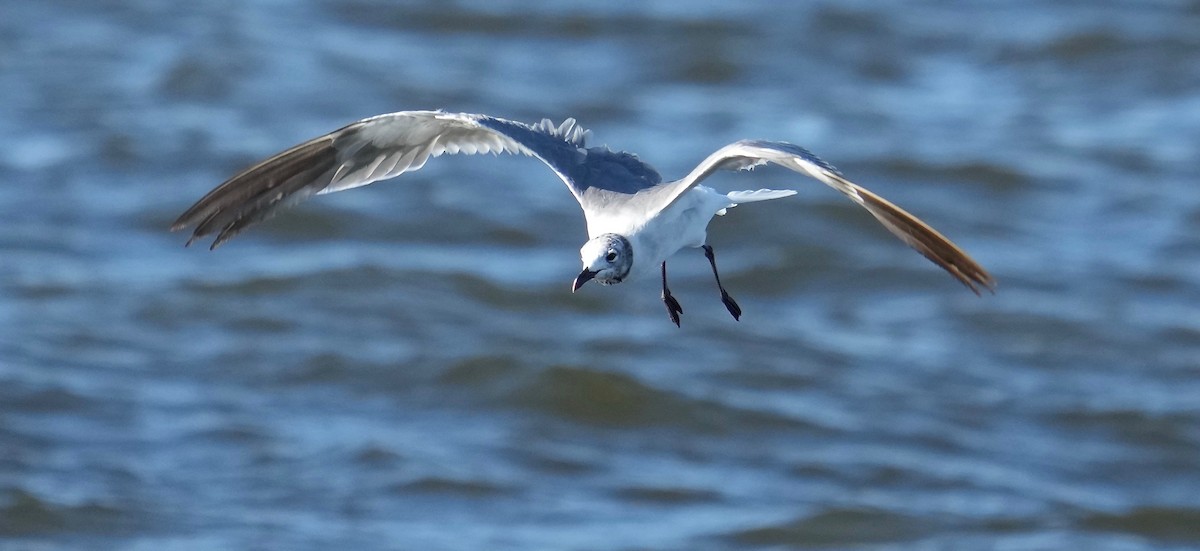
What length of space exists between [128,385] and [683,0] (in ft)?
29.9

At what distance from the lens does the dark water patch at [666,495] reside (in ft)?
37.4

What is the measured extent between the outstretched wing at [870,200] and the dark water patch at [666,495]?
5618 millimetres

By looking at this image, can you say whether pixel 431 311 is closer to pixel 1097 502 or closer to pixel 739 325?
pixel 739 325

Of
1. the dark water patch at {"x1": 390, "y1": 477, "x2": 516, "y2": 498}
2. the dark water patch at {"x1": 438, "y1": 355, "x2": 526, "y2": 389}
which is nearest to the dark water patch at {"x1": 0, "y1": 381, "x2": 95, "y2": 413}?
the dark water patch at {"x1": 390, "y1": 477, "x2": 516, "y2": 498}

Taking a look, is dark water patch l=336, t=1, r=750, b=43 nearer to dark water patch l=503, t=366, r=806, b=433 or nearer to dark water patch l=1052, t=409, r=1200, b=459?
dark water patch l=503, t=366, r=806, b=433

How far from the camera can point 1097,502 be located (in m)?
11.8

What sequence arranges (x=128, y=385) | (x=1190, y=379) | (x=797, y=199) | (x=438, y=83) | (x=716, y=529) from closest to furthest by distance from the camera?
(x=716, y=529) < (x=128, y=385) < (x=1190, y=379) < (x=797, y=199) < (x=438, y=83)

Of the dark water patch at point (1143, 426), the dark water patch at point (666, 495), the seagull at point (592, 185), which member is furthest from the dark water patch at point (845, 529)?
the seagull at point (592, 185)

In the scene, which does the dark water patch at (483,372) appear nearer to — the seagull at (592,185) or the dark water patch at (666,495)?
the dark water patch at (666,495)

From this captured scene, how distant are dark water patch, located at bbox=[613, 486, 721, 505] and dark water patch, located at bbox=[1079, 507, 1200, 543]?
Answer: 2.39 metres

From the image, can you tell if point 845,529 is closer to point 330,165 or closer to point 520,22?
point 330,165

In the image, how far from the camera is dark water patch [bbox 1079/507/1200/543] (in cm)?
1148

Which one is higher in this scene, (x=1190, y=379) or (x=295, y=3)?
(x=295, y=3)

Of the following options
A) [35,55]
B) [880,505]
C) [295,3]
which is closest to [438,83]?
[295,3]
